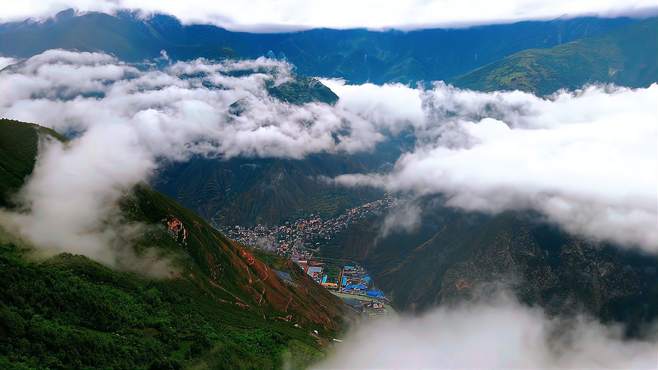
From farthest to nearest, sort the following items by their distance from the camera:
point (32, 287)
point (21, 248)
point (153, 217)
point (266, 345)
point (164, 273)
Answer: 1. point (153, 217)
2. point (164, 273)
3. point (266, 345)
4. point (21, 248)
5. point (32, 287)

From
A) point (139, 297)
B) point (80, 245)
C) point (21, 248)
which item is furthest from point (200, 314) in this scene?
point (21, 248)

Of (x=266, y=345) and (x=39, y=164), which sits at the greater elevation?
(x=39, y=164)

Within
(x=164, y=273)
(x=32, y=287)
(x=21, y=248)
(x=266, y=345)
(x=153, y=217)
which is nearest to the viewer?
(x=32, y=287)

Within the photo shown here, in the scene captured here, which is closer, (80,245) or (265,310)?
(80,245)

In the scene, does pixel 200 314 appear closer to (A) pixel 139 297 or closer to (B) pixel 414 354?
(A) pixel 139 297

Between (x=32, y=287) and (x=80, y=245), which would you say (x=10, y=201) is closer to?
(x=80, y=245)

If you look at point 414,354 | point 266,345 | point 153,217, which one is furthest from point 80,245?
point 414,354

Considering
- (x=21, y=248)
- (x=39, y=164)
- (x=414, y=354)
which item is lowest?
(x=414, y=354)
